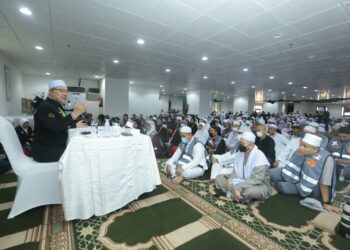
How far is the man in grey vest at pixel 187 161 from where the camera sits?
3.25 metres

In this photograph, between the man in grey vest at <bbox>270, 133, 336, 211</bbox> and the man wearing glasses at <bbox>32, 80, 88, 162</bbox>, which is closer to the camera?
the man wearing glasses at <bbox>32, 80, 88, 162</bbox>

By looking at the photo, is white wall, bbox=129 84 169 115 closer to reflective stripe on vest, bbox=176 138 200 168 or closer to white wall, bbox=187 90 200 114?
white wall, bbox=187 90 200 114

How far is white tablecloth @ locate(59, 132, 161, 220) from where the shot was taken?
1865 millimetres

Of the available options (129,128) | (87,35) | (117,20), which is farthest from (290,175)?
(87,35)

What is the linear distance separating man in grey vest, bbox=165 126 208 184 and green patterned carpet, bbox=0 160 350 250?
2.31 feet

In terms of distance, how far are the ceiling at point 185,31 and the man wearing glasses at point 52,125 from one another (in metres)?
1.74

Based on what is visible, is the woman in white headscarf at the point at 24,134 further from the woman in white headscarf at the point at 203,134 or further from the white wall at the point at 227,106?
the white wall at the point at 227,106

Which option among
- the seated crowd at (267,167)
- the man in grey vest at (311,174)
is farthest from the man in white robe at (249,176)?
the man in grey vest at (311,174)

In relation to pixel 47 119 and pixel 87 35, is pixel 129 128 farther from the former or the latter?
pixel 87 35

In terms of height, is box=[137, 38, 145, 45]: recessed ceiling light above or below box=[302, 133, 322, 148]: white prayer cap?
above

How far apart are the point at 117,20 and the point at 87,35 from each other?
1.25 m

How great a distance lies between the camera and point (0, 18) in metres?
3.49

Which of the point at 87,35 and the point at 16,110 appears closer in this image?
the point at 87,35

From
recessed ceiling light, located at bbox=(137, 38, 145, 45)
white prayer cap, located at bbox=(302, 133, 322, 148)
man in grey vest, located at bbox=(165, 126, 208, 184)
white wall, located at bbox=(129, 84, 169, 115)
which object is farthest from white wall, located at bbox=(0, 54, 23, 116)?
white prayer cap, located at bbox=(302, 133, 322, 148)
